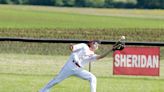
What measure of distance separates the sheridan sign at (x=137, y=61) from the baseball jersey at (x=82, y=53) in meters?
6.37

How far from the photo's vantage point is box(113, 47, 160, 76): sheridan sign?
65.5ft

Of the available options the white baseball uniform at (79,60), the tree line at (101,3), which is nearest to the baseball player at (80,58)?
the white baseball uniform at (79,60)

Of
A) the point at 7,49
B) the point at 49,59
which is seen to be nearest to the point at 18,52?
the point at 7,49

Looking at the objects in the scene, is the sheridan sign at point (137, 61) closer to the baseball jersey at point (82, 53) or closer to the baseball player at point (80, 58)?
the baseball player at point (80, 58)

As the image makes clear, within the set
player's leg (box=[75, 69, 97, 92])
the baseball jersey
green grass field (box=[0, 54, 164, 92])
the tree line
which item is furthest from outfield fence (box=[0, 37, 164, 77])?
the tree line

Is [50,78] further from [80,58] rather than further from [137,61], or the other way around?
[80,58]

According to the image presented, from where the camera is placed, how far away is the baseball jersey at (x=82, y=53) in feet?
44.6

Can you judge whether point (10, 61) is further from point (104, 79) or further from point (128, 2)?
point (128, 2)

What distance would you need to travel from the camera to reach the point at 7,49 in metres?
27.7

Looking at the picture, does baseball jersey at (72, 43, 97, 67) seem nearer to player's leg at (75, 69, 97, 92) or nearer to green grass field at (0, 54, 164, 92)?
player's leg at (75, 69, 97, 92)

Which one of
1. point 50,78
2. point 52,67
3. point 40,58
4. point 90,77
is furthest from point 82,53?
point 40,58

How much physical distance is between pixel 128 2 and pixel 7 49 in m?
62.0

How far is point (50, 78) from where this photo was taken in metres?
19.9

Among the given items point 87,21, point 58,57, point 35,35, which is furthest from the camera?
point 87,21
